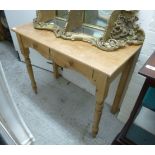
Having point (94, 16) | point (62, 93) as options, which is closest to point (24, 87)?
point (62, 93)

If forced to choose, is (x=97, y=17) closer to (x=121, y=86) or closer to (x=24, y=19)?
(x=121, y=86)

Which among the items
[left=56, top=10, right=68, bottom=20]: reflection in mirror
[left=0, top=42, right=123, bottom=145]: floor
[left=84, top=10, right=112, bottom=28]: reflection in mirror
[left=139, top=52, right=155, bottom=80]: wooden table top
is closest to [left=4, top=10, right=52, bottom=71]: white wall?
[left=0, top=42, right=123, bottom=145]: floor

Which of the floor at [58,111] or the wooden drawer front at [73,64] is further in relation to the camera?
the floor at [58,111]

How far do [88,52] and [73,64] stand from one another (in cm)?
11

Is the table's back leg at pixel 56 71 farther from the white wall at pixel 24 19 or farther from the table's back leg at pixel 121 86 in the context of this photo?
the table's back leg at pixel 121 86

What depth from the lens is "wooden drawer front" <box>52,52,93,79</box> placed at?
2.91ft

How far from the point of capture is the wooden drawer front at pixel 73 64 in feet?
2.91

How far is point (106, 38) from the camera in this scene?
958 mm

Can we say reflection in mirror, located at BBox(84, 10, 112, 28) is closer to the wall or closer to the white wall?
the wall

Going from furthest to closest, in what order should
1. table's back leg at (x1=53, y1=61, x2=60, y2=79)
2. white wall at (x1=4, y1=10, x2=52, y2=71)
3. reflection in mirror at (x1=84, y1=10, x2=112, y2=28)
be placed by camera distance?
1. table's back leg at (x1=53, y1=61, x2=60, y2=79)
2. white wall at (x1=4, y1=10, x2=52, y2=71)
3. reflection in mirror at (x1=84, y1=10, x2=112, y2=28)

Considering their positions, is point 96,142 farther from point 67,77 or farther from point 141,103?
point 67,77

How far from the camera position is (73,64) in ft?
3.10

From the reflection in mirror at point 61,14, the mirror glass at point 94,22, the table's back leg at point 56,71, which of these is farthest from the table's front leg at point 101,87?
the table's back leg at point 56,71

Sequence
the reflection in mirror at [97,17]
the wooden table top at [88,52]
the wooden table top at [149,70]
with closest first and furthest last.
→ the wooden table top at [149,70] < the wooden table top at [88,52] < the reflection in mirror at [97,17]
